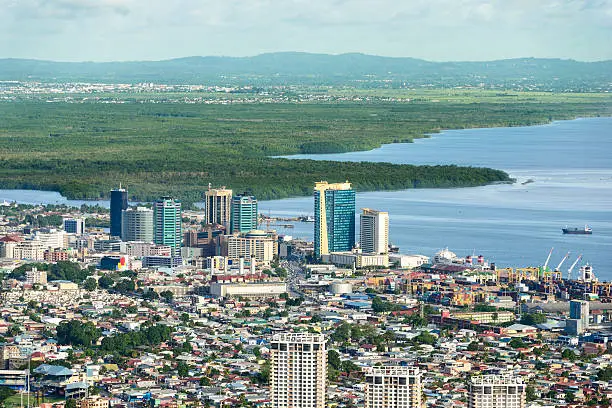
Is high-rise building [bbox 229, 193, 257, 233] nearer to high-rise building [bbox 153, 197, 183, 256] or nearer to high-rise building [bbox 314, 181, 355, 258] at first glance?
high-rise building [bbox 153, 197, 183, 256]

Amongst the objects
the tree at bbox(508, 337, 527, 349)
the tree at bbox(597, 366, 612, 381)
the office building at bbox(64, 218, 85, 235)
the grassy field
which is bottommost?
the tree at bbox(508, 337, 527, 349)

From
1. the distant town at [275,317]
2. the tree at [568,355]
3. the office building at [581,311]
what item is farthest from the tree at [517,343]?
the office building at [581,311]

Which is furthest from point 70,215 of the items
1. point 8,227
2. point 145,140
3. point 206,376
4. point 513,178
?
point 145,140

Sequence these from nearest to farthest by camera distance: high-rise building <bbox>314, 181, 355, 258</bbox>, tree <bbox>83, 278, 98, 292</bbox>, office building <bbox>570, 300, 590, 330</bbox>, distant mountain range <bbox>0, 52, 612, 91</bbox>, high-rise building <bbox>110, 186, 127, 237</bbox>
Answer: office building <bbox>570, 300, 590, 330</bbox>
tree <bbox>83, 278, 98, 292</bbox>
high-rise building <bbox>314, 181, 355, 258</bbox>
high-rise building <bbox>110, 186, 127, 237</bbox>
distant mountain range <bbox>0, 52, 612, 91</bbox>

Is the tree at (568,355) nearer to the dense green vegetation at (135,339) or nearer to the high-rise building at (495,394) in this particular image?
the dense green vegetation at (135,339)

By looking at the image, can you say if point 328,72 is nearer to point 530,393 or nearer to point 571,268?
point 571,268

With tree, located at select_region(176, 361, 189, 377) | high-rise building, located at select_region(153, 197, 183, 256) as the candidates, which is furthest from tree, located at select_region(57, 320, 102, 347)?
high-rise building, located at select_region(153, 197, 183, 256)

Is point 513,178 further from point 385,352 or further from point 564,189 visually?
point 385,352

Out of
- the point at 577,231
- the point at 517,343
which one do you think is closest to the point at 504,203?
the point at 577,231
